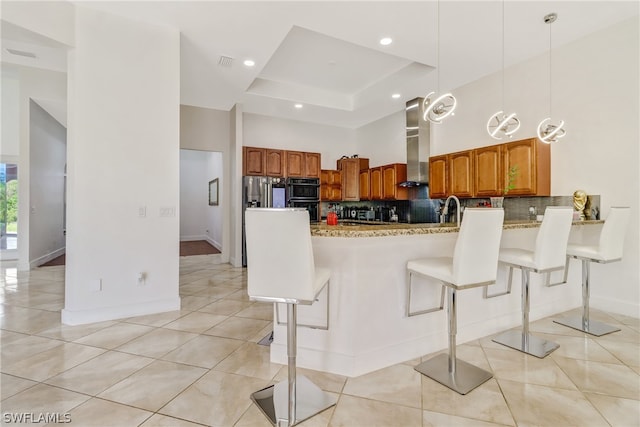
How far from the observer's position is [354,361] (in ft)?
6.76

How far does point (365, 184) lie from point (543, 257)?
181 inches

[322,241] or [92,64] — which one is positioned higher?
[92,64]

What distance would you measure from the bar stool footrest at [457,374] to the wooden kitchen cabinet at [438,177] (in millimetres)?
3230

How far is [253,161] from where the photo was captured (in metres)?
6.04

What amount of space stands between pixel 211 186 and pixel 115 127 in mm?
6207

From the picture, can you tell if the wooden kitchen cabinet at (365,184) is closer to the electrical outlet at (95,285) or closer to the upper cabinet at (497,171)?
the upper cabinet at (497,171)

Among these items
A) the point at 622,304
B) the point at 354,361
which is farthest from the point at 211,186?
the point at 622,304

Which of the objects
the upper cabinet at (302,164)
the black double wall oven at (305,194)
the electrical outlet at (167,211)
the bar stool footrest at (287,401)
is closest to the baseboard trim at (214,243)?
the black double wall oven at (305,194)

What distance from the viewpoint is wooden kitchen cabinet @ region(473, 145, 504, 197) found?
4.09m

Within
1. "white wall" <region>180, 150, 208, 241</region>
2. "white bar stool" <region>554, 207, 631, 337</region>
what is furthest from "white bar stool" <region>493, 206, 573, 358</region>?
"white wall" <region>180, 150, 208, 241</region>

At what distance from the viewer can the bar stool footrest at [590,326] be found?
2.77 metres

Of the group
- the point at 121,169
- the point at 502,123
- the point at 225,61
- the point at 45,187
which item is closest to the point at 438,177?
the point at 502,123

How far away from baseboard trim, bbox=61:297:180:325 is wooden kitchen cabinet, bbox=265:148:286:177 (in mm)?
3433

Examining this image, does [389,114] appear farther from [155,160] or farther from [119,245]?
[119,245]
